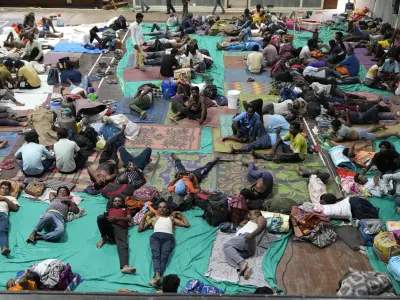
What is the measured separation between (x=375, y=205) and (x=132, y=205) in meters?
4.25

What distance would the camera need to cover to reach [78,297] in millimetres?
2307

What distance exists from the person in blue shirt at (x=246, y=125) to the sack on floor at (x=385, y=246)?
3.70 m

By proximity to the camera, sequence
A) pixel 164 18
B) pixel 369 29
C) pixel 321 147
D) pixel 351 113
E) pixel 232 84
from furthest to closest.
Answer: pixel 164 18, pixel 369 29, pixel 232 84, pixel 351 113, pixel 321 147

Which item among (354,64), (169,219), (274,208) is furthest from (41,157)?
(354,64)

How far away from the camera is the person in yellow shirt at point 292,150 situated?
28.6 ft

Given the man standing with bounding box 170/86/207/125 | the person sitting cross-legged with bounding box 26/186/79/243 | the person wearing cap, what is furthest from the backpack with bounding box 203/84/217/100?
the person sitting cross-legged with bounding box 26/186/79/243

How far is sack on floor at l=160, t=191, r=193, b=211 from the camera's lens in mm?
7332

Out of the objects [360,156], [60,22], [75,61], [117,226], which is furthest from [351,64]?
[60,22]

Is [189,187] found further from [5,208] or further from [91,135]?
[5,208]

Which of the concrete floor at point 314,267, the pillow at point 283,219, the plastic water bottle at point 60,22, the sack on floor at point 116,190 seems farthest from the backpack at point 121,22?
the concrete floor at point 314,267

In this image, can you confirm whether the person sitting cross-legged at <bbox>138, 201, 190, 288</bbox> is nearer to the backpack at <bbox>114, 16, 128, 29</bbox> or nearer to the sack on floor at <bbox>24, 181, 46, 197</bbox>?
the sack on floor at <bbox>24, 181, 46, 197</bbox>

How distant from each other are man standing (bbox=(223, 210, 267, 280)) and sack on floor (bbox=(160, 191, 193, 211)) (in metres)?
1.21

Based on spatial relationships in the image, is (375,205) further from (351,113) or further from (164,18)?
(164,18)

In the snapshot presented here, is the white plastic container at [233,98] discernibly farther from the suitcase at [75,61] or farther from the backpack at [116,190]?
the suitcase at [75,61]
